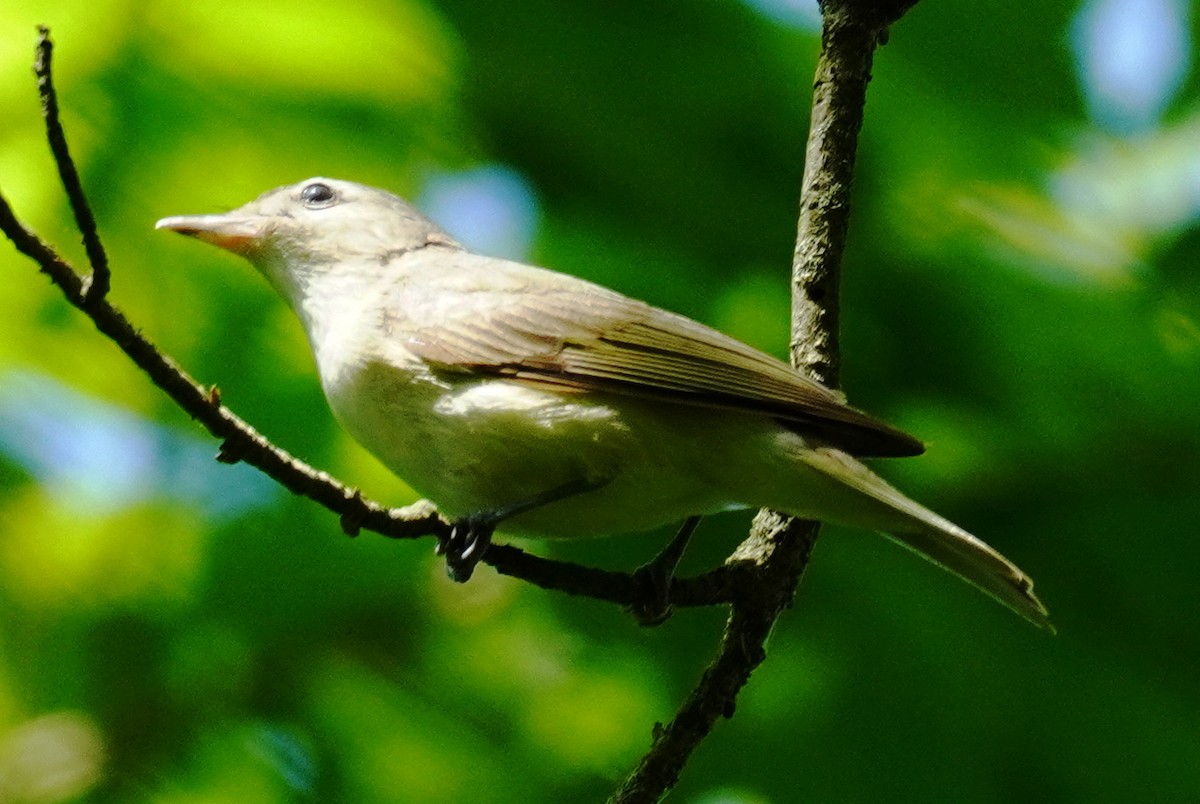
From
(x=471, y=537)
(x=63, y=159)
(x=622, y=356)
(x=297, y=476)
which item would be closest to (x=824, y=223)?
(x=622, y=356)

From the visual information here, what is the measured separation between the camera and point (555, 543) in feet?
15.2

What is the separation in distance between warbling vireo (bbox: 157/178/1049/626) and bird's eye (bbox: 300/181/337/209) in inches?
30.0

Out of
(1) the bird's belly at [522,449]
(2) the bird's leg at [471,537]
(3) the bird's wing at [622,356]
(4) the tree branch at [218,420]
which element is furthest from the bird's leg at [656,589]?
(3) the bird's wing at [622,356]

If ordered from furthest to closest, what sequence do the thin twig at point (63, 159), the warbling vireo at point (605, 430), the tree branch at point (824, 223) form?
the tree branch at point (824, 223) → the warbling vireo at point (605, 430) → the thin twig at point (63, 159)

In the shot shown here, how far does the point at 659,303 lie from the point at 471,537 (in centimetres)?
175

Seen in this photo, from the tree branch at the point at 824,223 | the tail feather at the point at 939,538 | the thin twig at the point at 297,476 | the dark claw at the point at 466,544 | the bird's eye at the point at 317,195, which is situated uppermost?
the tree branch at the point at 824,223

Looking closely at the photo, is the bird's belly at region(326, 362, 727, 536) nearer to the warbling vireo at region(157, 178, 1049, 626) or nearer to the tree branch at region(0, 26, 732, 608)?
the warbling vireo at region(157, 178, 1049, 626)

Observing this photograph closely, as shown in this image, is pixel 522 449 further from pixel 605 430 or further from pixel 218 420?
pixel 218 420

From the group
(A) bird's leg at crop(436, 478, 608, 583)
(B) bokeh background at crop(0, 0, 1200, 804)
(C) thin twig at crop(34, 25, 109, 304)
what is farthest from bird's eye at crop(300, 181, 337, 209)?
(C) thin twig at crop(34, 25, 109, 304)

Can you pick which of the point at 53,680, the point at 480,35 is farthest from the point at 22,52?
the point at 53,680

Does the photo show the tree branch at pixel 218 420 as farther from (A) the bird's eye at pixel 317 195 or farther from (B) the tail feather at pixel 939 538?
(A) the bird's eye at pixel 317 195

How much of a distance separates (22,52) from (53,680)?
7.07 feet

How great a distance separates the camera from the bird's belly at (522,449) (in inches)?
122

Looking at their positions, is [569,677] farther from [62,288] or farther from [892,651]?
[62,288]
